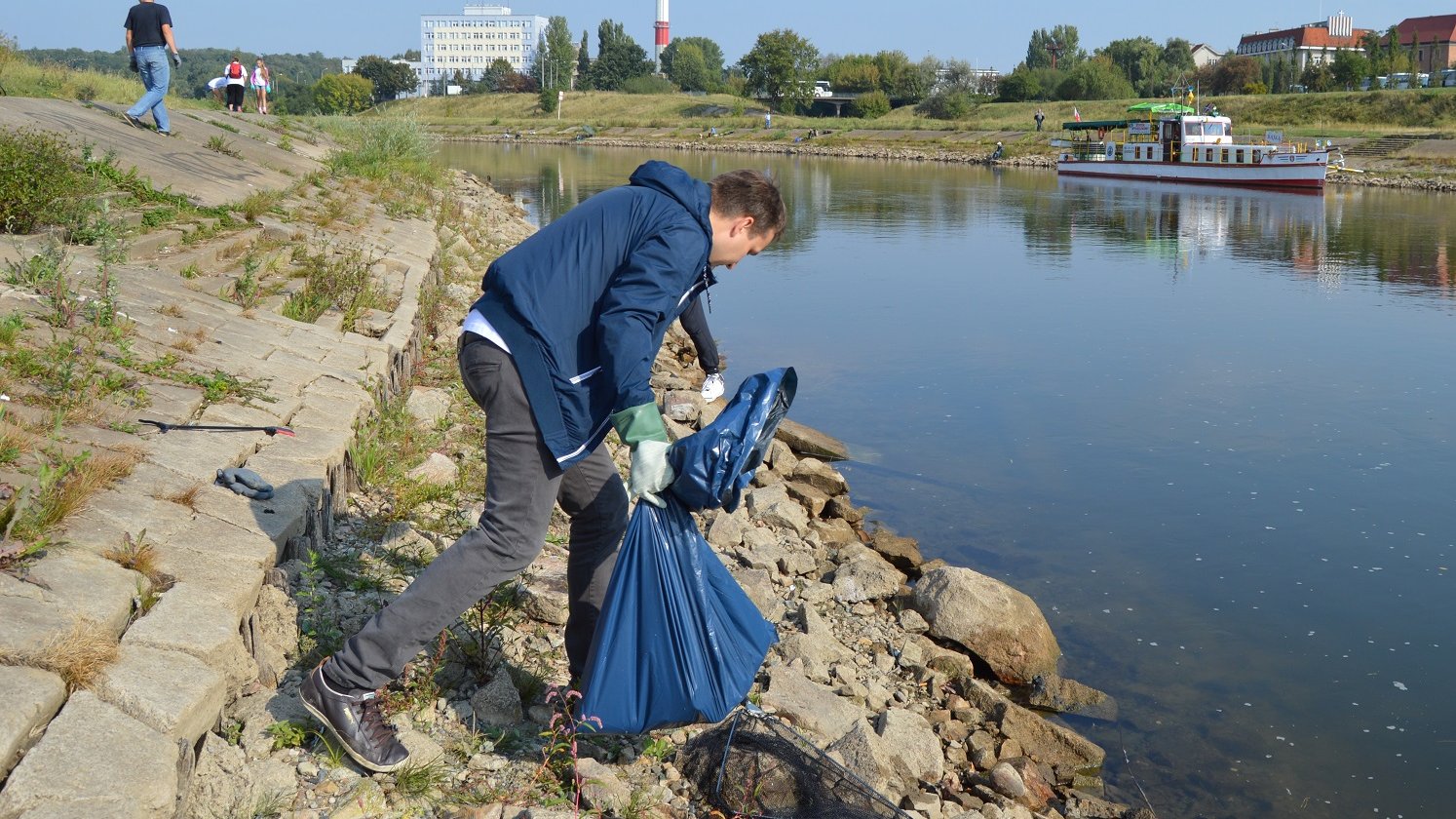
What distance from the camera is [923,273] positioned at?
60.7 feet

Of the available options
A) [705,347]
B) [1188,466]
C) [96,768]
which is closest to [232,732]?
[96,768]

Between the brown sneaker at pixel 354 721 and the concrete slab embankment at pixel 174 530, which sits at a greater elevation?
the concrete slab embankment at pixel 174 530

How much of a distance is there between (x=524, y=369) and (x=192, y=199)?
748 cm

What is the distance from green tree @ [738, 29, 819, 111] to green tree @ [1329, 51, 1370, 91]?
34.6 meters

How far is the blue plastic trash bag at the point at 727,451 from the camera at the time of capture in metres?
3.29

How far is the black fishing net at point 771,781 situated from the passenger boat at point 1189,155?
3569 centimetres

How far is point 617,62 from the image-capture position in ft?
383

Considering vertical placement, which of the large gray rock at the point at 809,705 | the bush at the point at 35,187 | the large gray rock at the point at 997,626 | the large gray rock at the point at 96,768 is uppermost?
the bush at the point at 35,187

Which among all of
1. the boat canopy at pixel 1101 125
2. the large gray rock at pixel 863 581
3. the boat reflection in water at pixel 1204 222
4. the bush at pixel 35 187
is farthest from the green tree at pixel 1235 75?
the bush at pixel 35 187

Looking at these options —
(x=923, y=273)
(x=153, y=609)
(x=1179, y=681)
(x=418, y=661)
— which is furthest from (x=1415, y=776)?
(x=923, y=273)

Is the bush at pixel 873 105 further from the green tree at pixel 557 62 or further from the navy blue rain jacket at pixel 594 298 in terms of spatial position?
the navy blue rain jacket at pixel 594 298

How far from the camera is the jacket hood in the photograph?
3.31 m

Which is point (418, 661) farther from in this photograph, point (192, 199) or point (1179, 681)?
point (192, 199)

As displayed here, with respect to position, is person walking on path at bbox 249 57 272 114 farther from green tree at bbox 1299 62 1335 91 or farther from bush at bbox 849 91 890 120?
bush at bbox 849 91 890 120
